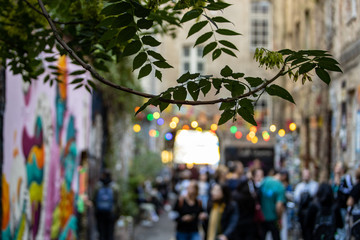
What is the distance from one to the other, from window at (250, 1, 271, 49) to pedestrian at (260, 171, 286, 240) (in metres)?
23.7

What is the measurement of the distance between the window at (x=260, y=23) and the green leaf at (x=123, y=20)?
106ft

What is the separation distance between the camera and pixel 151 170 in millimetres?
23656

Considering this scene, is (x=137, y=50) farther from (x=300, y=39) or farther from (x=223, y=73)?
(x=300, y=39)

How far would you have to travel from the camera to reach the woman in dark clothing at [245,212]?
479 inches

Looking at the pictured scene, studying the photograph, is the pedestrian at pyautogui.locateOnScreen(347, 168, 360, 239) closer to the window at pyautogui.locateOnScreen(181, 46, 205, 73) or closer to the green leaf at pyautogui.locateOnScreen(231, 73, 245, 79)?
the green leaf at pyautogui.locateOnScreen(231, 73, 245, 79)

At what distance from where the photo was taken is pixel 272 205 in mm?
13070

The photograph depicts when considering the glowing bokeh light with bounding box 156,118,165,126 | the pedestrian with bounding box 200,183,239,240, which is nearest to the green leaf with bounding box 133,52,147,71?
the pedestrian with bounding box 200,183,239,240

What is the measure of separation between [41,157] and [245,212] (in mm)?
3693

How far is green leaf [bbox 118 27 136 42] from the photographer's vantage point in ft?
14.4

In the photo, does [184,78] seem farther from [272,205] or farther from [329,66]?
[272,205]

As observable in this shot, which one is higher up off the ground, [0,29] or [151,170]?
[0,29]

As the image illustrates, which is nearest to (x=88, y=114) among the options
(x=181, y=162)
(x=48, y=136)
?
(x=48, y=136)

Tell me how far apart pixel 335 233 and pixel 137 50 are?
6428mm

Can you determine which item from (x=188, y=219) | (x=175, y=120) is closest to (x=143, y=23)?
(x=188, y=219)
